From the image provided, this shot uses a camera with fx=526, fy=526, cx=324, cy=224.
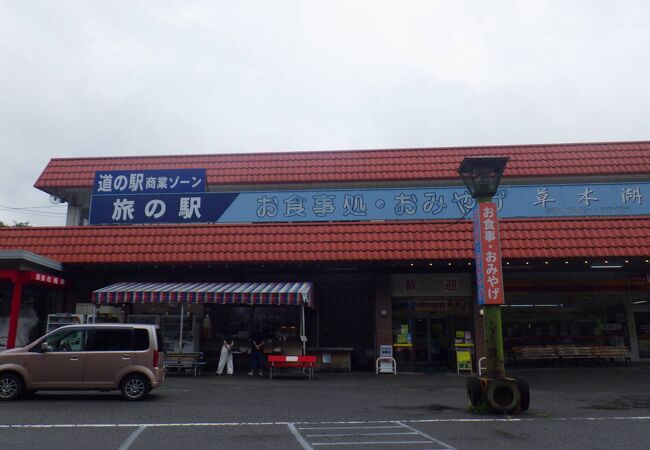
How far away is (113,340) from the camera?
12.0 meters

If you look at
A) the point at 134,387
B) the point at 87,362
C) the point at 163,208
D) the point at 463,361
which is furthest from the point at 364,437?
the point at 163,208

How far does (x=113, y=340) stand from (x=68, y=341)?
978mm

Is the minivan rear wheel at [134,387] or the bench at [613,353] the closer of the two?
the minivan rear wheel at [134,387]

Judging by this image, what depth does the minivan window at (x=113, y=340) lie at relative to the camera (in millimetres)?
11938

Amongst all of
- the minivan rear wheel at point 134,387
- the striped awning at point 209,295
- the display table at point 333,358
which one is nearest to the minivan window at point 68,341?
the minivan rear wheel at point 134,387

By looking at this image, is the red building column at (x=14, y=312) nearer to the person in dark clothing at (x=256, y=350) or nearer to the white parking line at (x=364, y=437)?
the person in dark clothing at (x=256, y=350)

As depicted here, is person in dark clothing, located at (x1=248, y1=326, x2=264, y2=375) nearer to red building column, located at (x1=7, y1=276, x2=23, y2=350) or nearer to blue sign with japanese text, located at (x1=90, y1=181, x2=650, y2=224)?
blue sign with japanese text, located at (x1=90, y1=181, x2=650, y2=224)

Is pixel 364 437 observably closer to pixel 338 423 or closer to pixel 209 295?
pixel 338 423

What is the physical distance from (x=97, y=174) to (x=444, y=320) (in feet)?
51.8

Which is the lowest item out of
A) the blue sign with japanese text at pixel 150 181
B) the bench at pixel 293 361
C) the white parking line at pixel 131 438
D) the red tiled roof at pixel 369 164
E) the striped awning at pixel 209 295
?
the white parking line at pixel 131 438

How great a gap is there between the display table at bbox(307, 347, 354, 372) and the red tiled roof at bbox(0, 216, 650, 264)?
11.2 feet

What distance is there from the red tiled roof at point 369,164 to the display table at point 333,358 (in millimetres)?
7966

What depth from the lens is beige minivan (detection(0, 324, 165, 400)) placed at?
454 inches

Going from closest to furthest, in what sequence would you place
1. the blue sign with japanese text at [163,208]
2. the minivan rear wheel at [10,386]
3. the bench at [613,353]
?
the minivan rear wheel at [10,386], the bench at [613,353], the blue sign with japanese text at [163,208]
